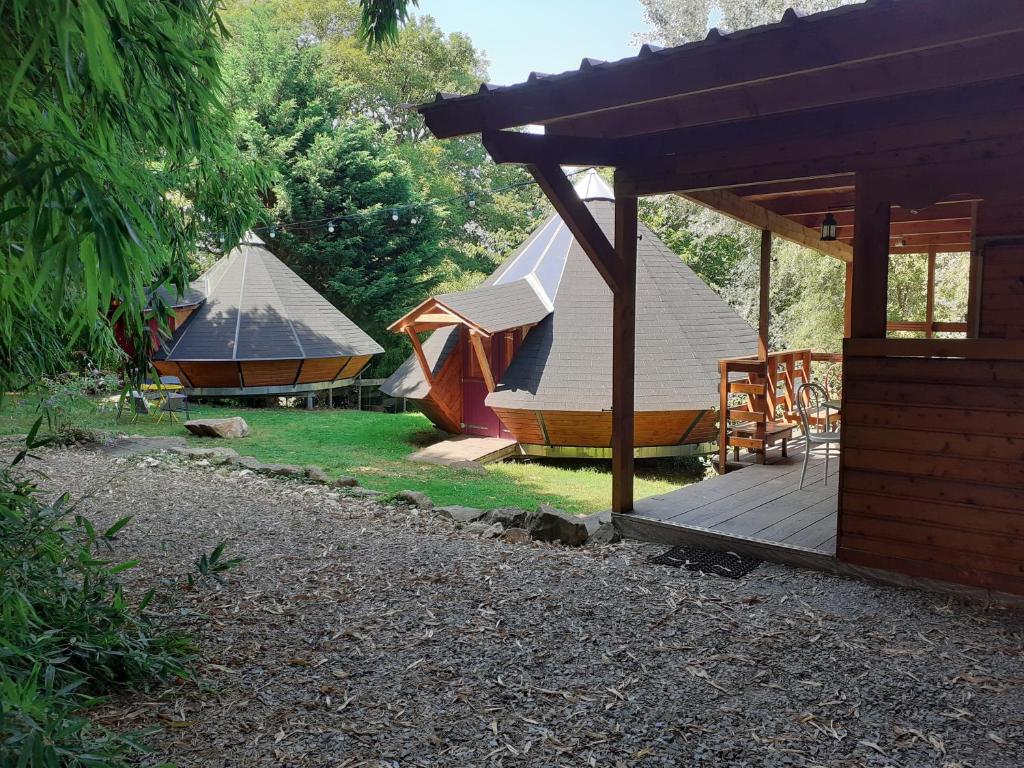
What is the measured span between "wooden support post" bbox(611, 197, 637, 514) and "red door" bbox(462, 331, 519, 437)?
6.24 m

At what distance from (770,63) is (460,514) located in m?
3.82

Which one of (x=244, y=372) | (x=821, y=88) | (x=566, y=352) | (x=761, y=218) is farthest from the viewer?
(x=244, y=372)

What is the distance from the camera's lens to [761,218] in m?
6.96

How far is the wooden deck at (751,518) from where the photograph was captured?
4.27m

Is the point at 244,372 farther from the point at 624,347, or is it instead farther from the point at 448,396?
the point at 624,347

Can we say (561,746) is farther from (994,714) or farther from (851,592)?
(851,592)

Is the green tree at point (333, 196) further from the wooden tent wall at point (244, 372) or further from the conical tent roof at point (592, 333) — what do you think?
the conical tent roof at point (592, 333)

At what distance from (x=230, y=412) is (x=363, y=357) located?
3.44 metres

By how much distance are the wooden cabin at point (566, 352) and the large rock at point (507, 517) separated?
402 cm

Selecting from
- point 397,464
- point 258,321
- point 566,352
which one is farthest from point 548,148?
point 258,321

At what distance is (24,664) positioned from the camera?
2.30 m

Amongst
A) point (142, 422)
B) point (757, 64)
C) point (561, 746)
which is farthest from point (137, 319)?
point (142, 422)

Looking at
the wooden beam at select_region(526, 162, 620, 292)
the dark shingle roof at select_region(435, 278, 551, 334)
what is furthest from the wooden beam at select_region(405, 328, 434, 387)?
the wooden beam at select_region(526, 162, 620, 292)

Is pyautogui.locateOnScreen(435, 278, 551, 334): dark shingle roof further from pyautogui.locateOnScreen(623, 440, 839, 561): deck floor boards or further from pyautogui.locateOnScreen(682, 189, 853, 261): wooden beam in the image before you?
pyautogui.locateOnScreen(623, 440, 839, 561): deck floor boards
